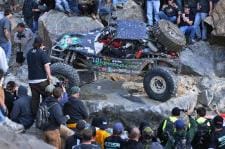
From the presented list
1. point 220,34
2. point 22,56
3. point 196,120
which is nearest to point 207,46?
point 220,34

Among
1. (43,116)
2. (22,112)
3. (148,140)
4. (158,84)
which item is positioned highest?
(43,116)

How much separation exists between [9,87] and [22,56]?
194 inches

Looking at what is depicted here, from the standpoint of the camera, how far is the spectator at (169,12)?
59.5ft

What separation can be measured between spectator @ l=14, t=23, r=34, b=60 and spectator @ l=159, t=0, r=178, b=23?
11.1 feet

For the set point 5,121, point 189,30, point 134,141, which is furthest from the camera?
point 189,30

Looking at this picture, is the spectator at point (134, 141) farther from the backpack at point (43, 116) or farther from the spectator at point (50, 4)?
the spectator at point (50, 4)

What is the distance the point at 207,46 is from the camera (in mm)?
18141

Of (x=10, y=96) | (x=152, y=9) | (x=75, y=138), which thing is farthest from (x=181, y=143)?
(x=152, y=9)

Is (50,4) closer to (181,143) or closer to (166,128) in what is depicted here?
(166,128)

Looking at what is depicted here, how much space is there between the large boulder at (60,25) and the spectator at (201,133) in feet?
18.4

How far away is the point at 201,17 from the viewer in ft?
59.7

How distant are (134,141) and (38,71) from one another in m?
3.00

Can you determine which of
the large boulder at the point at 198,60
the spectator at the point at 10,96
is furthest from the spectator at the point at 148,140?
the large boulder at the point at 198,60

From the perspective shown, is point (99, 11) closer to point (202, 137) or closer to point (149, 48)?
point (149, 48)
